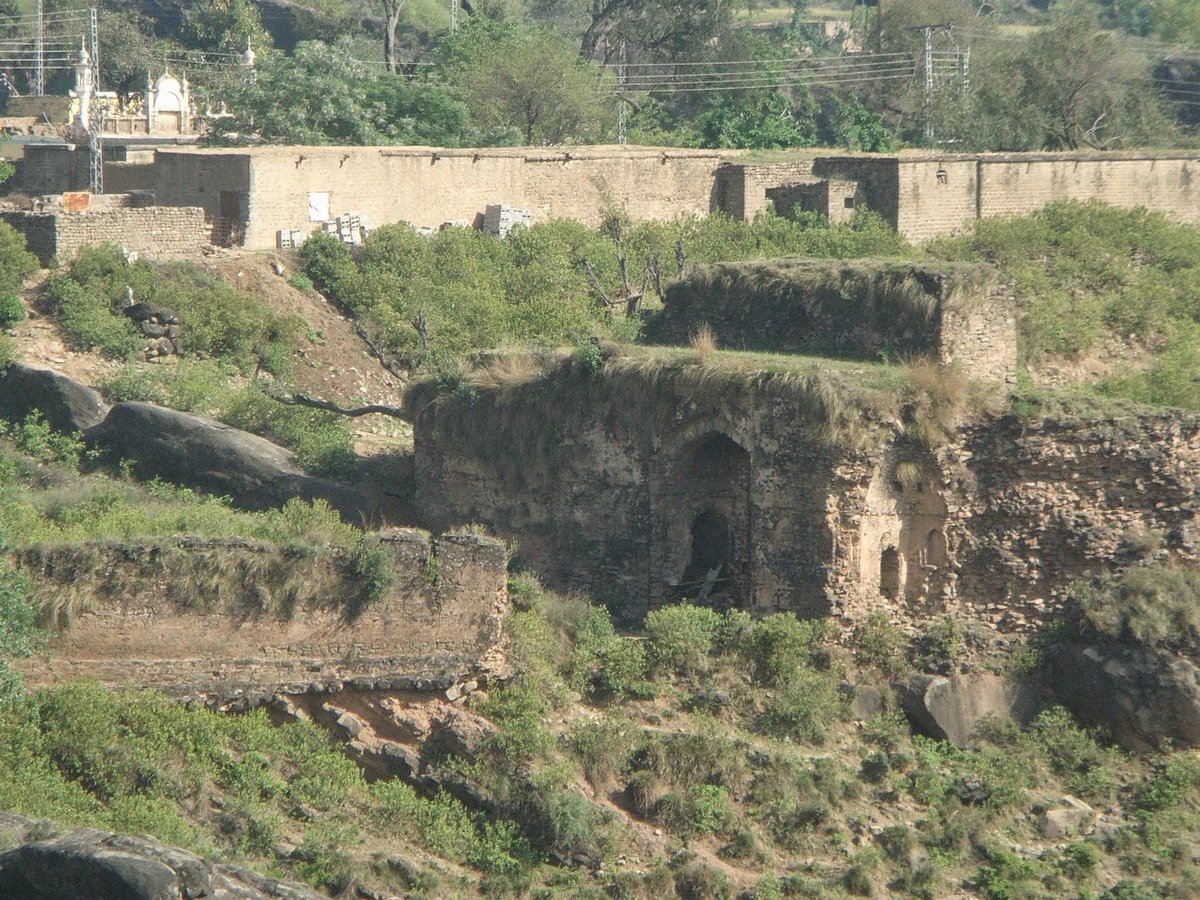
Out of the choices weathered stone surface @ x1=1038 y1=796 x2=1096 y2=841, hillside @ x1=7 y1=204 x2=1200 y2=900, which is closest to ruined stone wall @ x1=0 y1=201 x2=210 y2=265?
hillside @ x1=7 y1=204 x2=1200 y2=900

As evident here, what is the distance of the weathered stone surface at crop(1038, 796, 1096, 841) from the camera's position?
1467 centimetres

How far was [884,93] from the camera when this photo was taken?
150 ft

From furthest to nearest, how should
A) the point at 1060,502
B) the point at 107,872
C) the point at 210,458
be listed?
the point at 210,458 → the point at 1060,502 → the point at 107,872

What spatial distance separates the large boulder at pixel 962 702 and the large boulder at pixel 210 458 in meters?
5.32

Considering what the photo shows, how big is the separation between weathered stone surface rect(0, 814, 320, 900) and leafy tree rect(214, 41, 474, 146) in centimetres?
1914

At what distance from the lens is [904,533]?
54.8 ft

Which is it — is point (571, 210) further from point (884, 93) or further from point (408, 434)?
point (884, 93)

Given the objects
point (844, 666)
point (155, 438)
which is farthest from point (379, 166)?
point (844, 666)

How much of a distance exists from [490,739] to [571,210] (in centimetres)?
1529

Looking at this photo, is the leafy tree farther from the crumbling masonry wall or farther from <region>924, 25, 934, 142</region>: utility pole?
the crumbling masonry wall

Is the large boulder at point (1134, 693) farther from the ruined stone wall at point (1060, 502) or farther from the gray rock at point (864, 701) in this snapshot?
the gray rock at point (864, 701)

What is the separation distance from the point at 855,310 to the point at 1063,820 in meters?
5.45

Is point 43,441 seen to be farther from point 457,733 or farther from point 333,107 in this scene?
point 333,107

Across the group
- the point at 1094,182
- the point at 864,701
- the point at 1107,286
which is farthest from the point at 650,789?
the point at 1094,182
